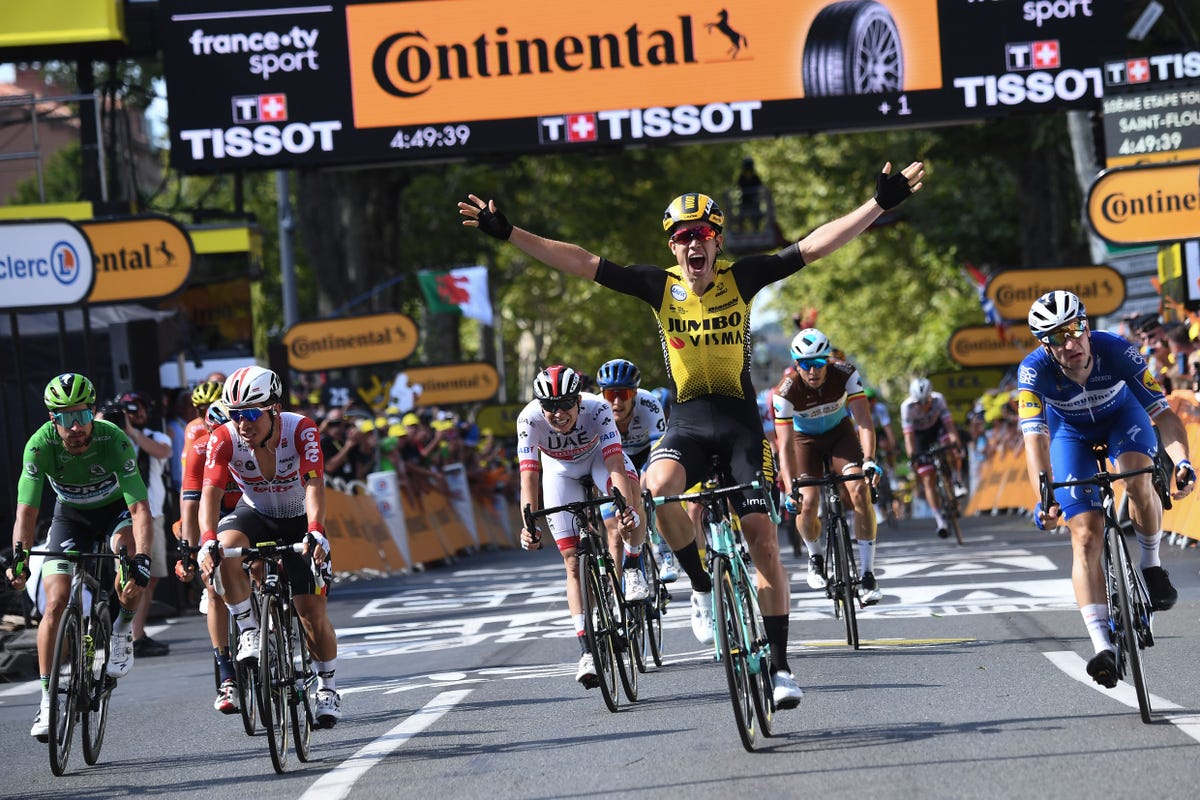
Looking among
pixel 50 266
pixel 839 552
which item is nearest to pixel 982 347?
pixel 50 266

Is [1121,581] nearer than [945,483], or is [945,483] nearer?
[1121,581]

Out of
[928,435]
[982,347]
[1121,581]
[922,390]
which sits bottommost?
[1121,581]

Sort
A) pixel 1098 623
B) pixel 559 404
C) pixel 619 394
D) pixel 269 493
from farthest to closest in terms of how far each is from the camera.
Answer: pixel 619 394 < pixel 559 404 < pixel 269 493 < pixel 1098 623

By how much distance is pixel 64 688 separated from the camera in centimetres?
962

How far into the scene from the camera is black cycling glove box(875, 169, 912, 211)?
8719 millimetres

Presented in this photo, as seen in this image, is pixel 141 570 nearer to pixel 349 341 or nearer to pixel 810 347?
pixel 810 347

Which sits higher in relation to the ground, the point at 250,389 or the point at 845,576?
the point at 250,389

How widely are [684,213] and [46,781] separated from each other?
3.84 m

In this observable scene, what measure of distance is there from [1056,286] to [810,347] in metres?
15.6

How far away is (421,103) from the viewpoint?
2248cm

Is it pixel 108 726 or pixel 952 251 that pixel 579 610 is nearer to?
pixel 108 726

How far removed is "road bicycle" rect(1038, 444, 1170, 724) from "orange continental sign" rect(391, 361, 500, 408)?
2728 centimetres

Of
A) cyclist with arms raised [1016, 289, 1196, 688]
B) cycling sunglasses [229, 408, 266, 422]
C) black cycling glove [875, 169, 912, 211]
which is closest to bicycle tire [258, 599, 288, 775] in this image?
cycling sunglasses [229, 408, 266, 422]

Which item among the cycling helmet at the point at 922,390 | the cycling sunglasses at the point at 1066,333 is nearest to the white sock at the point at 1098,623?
the cycling sunglasses at the point at 1066,333
